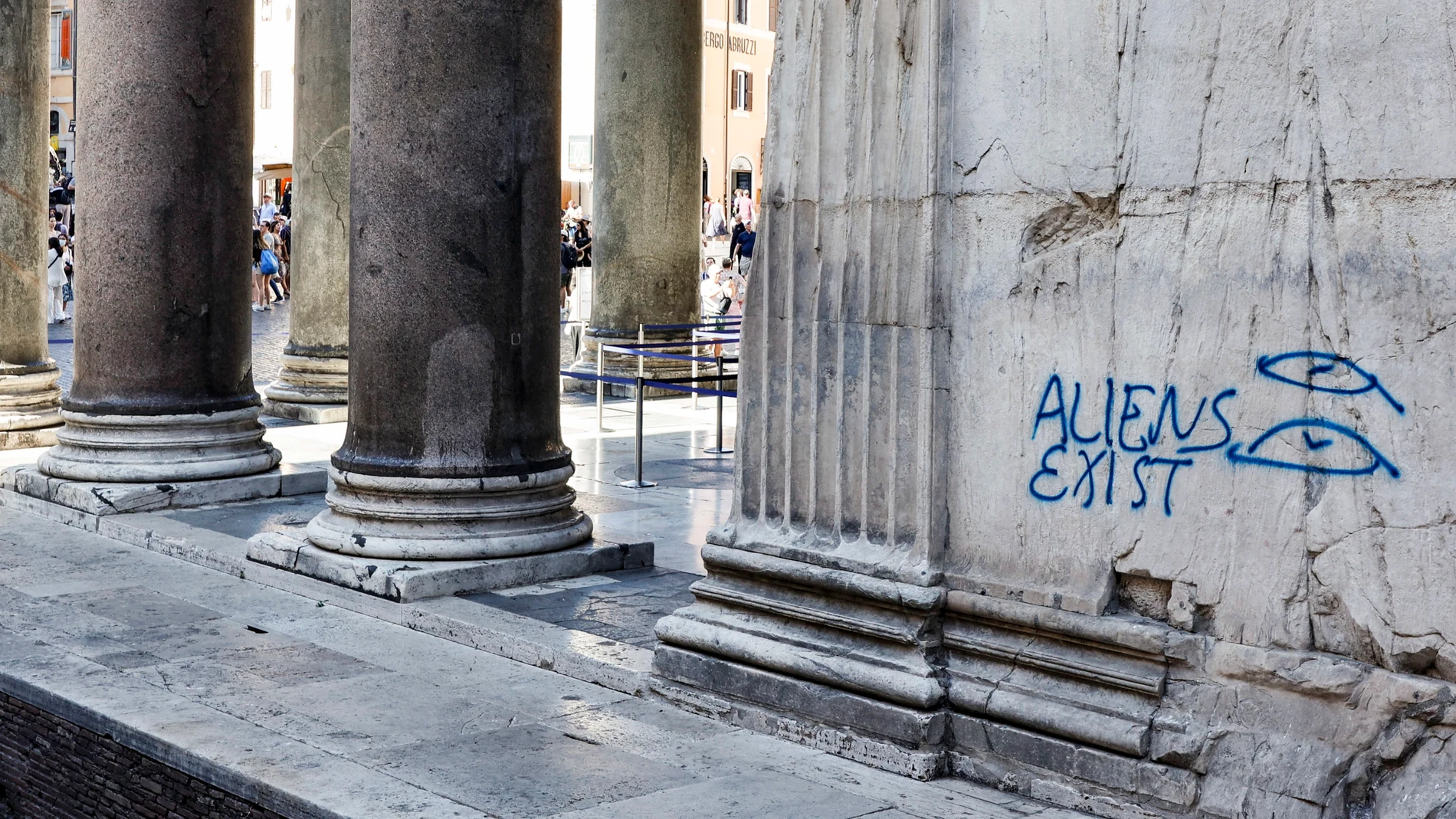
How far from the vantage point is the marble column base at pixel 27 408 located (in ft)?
38.0

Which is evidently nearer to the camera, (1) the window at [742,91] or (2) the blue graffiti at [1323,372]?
(2) the blue graffiti at [1323,372]

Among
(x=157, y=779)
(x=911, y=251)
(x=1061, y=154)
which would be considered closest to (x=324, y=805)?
(x=157, y=779)

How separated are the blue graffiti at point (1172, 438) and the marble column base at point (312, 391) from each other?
30.7 feet

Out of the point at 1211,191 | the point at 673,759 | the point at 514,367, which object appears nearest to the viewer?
the point at 1211,191

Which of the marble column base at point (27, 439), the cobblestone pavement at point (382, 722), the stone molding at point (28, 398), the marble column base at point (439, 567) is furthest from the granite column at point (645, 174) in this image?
the cobblestone pavement at point (382, 722)

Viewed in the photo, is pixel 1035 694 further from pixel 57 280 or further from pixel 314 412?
pixel 57 280

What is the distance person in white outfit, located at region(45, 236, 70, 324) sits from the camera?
75.7ft

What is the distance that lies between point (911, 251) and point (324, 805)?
2223 millimetres

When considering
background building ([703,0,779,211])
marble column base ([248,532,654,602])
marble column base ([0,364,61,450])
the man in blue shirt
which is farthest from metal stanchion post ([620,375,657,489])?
background building ([703,0,779,211])

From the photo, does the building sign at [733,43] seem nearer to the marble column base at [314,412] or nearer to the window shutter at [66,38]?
the window shutter at [66,38]

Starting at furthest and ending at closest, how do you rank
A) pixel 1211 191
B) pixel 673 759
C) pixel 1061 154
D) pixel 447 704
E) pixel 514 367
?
1. pixel 514 367
2. pixel 447 704
3. pixel 673 759
4. pixel 1061 154
5. pixel 1211 191

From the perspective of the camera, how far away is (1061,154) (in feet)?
15.8

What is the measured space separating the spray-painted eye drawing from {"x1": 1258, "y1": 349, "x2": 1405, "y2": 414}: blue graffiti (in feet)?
0.28

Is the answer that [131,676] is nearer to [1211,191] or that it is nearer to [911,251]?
[911,251]
